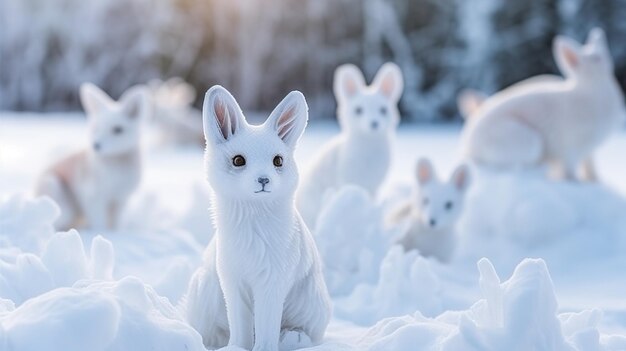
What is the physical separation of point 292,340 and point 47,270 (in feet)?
2.94

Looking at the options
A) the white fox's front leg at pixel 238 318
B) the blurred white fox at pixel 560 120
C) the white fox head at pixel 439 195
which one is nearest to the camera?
the white fox's front leg at pixel 238 318

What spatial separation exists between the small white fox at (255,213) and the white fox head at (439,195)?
5.95 feet

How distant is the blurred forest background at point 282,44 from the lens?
13.2 m

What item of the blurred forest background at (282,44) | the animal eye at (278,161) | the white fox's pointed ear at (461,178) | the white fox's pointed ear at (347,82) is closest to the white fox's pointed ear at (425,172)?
the white fox's pointed ear at (461,178)

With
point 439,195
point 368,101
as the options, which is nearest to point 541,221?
point 439,195

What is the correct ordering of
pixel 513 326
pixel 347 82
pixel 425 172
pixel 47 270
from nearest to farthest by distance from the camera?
pixel 513 326
pixel 47 270
pixel 425 172
pixel 347 82

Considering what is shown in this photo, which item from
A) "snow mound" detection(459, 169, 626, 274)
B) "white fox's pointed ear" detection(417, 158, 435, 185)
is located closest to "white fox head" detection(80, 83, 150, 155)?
"white fox's pointed ear" detection(417, 158, 435, 185)

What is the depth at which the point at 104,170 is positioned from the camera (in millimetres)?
4676

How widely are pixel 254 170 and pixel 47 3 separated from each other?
1436 cm

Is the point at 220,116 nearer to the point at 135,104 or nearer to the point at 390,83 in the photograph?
the point at 390,83

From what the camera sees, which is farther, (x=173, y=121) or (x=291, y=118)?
(x=173, y=121)

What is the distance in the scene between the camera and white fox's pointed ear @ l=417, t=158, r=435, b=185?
4.22 metres

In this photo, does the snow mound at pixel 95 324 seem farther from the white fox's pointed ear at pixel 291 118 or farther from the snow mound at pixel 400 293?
the snow mound at pixel 400 293

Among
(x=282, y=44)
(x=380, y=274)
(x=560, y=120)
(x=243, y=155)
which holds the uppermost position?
(x=282, y=44)
